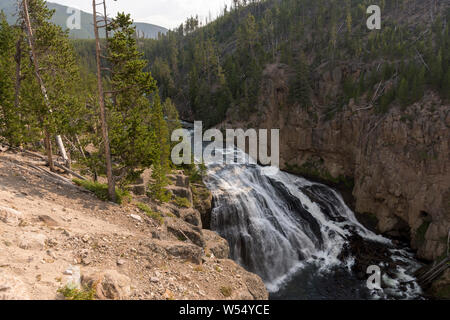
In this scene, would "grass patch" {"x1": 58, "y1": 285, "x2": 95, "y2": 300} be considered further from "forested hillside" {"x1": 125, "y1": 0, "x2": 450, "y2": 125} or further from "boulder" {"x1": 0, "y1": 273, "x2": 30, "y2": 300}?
"forested hillside" {"x1": 125, "y1": 0, "x2": 450, "y2": 125}

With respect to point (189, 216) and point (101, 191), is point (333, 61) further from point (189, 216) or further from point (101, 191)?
point (101, 191)

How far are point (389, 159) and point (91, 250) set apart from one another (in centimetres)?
3495

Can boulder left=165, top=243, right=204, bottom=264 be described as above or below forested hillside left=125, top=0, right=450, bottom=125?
below

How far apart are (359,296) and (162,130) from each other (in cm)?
2481

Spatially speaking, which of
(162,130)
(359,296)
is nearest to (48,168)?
(162,130)

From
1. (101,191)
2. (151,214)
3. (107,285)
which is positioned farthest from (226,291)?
(101,191)

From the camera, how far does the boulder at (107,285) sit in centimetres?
789

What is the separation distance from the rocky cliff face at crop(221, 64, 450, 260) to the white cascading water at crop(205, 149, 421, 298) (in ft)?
10.9

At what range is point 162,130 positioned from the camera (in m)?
30.3

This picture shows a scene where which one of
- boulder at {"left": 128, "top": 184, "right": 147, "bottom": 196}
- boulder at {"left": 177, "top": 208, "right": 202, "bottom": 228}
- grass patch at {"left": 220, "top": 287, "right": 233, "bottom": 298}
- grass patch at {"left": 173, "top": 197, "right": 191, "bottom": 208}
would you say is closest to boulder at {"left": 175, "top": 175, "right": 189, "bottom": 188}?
grass patch at {"left": 173, "top": 197, "right": 191, "bottom": 208}

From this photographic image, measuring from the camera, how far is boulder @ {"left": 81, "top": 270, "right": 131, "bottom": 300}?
25.9 ft

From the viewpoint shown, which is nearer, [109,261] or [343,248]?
[109,261]
